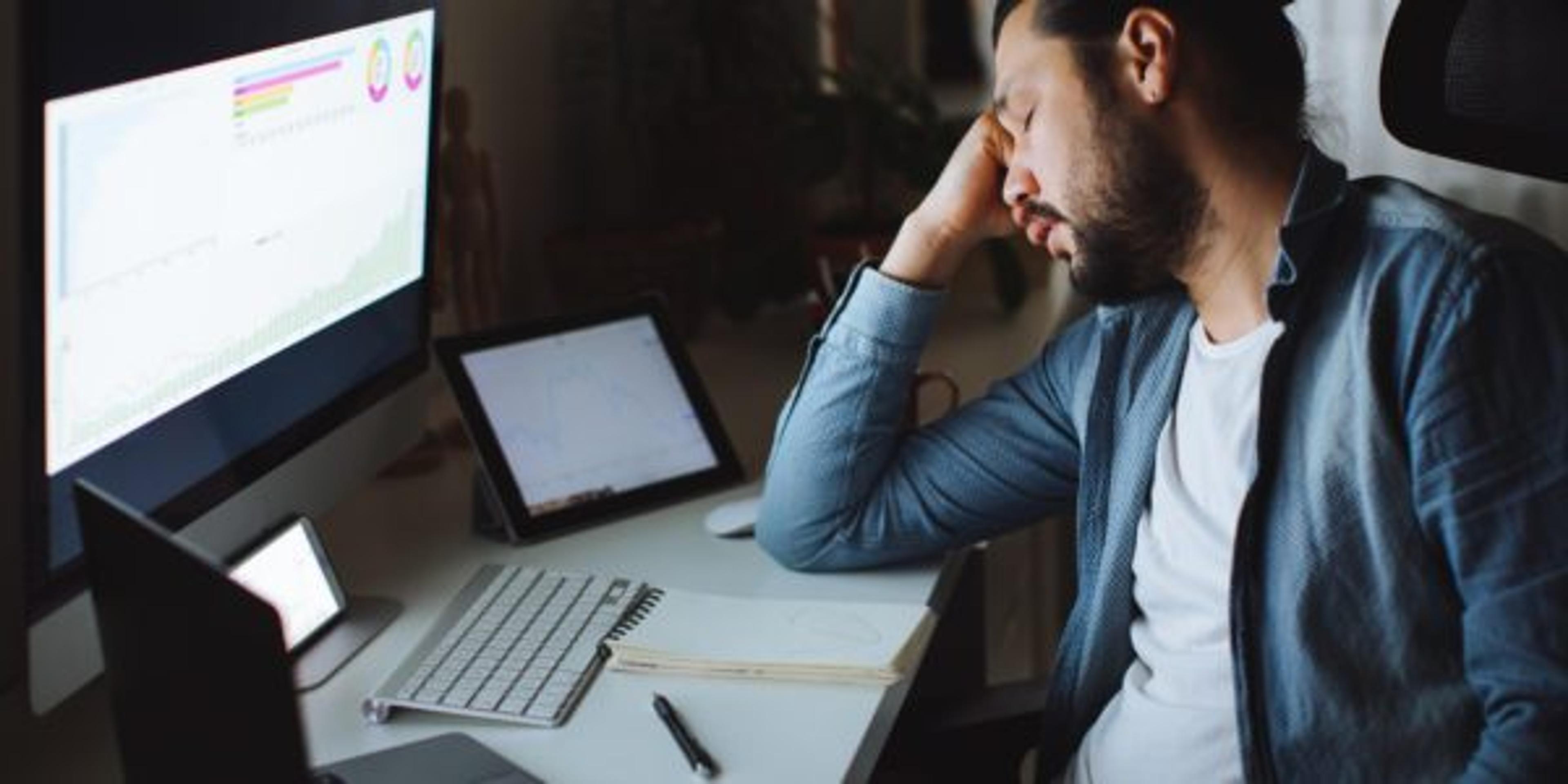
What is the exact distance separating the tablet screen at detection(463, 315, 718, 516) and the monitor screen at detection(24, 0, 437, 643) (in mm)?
108

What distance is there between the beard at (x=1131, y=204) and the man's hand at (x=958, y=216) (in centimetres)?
18

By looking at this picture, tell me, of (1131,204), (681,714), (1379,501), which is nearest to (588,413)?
(681,714)

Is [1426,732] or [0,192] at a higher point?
[0,192]

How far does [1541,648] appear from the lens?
1.15m

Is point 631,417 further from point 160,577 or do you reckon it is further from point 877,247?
point 160,577

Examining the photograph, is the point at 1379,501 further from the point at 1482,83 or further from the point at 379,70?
the point at 379,70

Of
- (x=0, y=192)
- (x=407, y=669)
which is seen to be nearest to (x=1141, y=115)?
(x=407, y=669)

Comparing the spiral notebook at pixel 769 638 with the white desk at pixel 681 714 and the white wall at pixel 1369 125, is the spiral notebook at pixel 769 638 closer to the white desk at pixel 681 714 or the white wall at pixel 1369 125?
the white desk at pixel 681 714

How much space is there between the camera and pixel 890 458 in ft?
5.21

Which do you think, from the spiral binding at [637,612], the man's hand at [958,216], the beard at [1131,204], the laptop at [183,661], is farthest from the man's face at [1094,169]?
the laptop at [183,661]

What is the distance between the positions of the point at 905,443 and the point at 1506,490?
56cm

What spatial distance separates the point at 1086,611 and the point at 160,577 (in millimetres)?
816

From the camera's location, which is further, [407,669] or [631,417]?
[631,417]

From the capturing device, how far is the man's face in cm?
134
